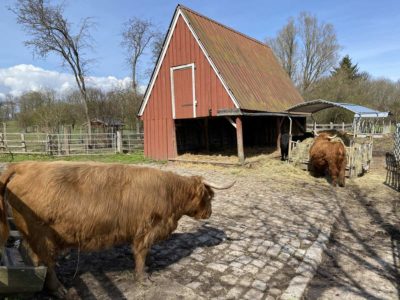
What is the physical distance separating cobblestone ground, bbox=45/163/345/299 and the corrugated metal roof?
23.7 ft

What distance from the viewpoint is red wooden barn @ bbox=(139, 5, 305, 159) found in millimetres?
14398

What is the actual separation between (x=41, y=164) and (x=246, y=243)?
3421 mm

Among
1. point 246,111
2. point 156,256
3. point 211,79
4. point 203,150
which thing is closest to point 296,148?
point 246,111

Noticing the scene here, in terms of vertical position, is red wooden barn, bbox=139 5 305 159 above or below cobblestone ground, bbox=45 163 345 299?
above

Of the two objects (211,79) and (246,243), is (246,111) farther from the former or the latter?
(246,243)

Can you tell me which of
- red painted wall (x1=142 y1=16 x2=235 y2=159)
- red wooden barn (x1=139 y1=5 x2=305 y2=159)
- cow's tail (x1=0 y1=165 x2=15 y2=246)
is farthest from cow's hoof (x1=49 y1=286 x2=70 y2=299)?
red painted wall (x1=142 y1=16 x2=235 y2=159)

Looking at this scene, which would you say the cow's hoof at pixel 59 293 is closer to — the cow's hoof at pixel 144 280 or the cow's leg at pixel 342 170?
the cow's hoof at pixel 144 280

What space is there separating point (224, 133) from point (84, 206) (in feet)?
61.2

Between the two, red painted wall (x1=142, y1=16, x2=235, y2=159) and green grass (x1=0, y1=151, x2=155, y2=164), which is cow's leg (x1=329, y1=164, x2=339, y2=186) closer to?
red painted wall (x1=142, y1=16, x2=235, y2=159)

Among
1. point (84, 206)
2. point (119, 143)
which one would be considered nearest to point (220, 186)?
point (84, 206)

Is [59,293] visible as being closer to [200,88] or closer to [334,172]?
[334,172]

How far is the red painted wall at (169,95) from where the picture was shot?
14.5m

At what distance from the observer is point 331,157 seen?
10.7 metres

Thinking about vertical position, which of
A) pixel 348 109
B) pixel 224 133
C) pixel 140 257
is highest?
pixel 348 109
